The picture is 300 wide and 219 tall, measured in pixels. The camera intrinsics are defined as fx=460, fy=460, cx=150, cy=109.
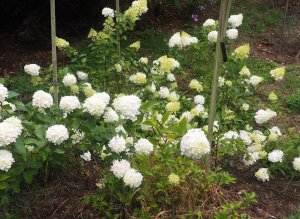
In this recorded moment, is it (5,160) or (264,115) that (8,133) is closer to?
(5,160)

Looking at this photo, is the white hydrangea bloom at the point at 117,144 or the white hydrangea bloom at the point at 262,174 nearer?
the white hydrangea bloom at the point at 117,144

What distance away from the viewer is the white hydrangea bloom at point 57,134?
2.43 m

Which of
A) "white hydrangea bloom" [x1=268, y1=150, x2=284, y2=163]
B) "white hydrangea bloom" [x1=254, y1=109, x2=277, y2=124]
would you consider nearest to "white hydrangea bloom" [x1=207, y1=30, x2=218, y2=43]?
"white hydrangea bloom" [x1=254, y1=109, x2=277, y2=124]

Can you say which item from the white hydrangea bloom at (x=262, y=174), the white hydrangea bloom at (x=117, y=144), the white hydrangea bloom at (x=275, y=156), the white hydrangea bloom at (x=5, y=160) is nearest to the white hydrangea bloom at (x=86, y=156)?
the white hydrangea bloom at (x=117, y=144)

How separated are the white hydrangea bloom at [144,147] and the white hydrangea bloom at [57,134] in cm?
43

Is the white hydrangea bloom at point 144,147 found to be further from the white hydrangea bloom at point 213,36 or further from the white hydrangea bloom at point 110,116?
the white hydrangea bloom at point 213,36

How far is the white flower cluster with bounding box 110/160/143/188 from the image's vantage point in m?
2.50

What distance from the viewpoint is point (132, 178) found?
2.49 meters

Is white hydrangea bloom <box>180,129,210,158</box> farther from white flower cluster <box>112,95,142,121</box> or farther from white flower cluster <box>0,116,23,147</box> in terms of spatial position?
white flower cluster <box>0,116,23,147</box>

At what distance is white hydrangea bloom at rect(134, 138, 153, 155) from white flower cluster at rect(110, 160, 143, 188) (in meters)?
0.11

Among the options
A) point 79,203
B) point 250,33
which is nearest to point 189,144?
point 79,203

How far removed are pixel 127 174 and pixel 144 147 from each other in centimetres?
21

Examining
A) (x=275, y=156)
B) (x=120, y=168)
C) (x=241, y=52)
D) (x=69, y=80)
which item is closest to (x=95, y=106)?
(x=120, y=168)

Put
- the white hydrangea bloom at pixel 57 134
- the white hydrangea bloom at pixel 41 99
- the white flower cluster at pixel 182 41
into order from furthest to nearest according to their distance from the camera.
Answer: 1. the white flower cluster at pixel 182 41
2. the white hydrangea bloom at pixel 41 99
3. the white hydrangea bloom at pixel 57 134
